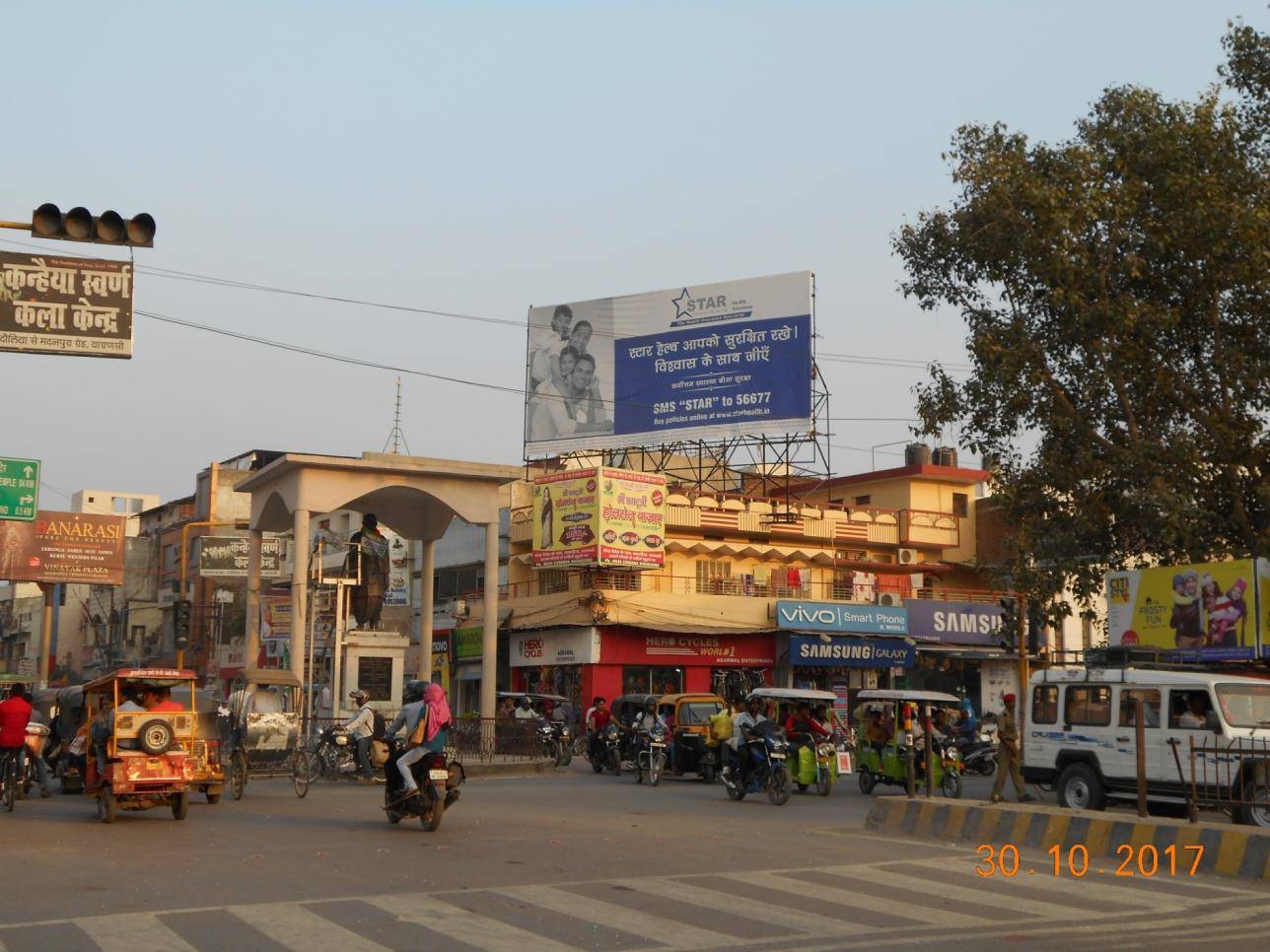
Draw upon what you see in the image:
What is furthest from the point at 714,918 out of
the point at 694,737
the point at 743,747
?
the point at 694,737

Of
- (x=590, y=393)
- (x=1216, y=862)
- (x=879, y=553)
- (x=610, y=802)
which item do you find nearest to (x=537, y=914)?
(x=1216, y=862)

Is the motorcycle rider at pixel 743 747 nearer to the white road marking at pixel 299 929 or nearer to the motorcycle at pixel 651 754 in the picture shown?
the motorcycle at pixel 651 754

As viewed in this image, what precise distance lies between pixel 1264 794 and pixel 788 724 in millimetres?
10551

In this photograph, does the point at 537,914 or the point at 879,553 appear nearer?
the point at 537,914

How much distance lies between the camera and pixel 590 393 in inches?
1930

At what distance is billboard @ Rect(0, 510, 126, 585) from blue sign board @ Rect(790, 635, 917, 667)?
26.0 m

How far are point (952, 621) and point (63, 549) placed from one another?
109ft

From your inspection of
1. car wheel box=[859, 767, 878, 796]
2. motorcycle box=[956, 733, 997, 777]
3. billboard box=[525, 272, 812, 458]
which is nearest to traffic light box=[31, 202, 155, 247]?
car wheel box=[859, 767, 878, 796]

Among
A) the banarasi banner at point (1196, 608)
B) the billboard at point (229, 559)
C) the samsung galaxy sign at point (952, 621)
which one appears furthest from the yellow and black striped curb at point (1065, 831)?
the billboard at point (229, 559)

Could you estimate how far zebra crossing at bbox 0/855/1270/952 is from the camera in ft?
27.5

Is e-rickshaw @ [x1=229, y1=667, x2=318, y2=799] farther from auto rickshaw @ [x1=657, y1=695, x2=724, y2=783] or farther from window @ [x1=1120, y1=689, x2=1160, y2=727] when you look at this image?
window @ [x1=1120, y1=689, x2=1160, y2=727]

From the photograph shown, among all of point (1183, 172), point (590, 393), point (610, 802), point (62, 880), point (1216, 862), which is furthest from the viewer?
point (590, 393)

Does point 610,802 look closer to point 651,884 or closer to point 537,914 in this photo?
point 651,884

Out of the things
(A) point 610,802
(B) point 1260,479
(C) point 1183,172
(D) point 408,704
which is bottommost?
(A) point 610,802
